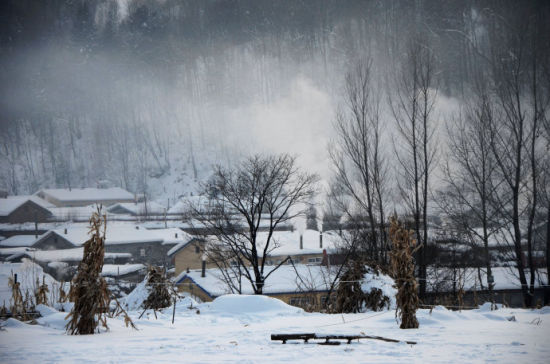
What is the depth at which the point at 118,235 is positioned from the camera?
4153 centimetres

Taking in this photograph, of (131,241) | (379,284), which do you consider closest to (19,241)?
(131,241)

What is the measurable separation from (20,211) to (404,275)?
50.4 metres

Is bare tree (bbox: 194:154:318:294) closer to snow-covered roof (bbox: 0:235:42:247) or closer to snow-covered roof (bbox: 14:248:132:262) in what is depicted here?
snow-covered roof (bbox: 14:248:132:262)

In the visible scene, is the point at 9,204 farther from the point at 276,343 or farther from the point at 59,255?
the point at 276,343

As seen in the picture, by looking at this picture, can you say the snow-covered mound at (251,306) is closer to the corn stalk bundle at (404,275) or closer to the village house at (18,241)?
the corn stalk bundle at (404,275)

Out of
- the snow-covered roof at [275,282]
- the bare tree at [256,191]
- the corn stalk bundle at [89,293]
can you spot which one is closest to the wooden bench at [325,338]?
the corn stalk bundle at [89,293]

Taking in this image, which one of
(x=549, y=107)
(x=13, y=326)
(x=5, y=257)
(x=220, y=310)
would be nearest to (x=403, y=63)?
(x=549, y=107)

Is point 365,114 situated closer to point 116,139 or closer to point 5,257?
point 5,257

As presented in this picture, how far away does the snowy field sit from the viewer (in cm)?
406

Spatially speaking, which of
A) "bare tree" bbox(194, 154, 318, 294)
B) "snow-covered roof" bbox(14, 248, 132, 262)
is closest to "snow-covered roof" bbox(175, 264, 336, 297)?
"bare tree" bbox(194, 154, 318, 294)

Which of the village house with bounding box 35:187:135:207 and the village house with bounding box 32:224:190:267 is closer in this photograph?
the village house with bounding box 32:224:190:267

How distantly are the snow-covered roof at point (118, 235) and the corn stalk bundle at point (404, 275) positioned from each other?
117 feet

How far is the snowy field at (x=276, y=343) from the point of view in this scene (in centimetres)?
406

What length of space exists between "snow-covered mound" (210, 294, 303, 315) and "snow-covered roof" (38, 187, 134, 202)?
3306 inches
